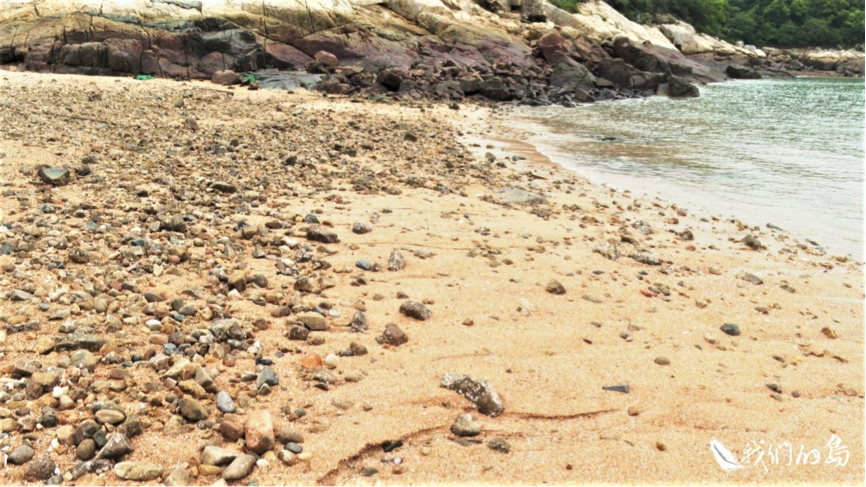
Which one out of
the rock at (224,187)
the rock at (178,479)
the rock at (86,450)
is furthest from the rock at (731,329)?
the rock at (224,187)

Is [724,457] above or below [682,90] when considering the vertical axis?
below

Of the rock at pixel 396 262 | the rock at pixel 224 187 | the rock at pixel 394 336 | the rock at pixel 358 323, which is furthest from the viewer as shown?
the rock at pixel 224 187

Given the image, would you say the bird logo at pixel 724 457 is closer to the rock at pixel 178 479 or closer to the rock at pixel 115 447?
the rock at pixel 178 479

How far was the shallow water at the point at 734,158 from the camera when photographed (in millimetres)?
8742

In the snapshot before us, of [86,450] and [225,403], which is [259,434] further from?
[86,450]

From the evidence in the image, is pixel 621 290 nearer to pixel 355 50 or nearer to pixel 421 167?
pixel 421 167

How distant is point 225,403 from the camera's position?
2916 mm

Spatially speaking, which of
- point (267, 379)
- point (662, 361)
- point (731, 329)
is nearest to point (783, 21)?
point (731, 329)

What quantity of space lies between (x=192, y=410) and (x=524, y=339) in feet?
7.27

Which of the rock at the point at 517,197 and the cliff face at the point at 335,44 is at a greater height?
the cliff face at the point at 335,44

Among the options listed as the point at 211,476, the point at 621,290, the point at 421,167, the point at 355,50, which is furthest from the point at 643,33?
the point at 211,476

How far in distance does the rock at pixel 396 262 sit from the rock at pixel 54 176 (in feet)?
12.4

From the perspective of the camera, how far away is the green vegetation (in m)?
76.6

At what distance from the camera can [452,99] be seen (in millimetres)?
23234
